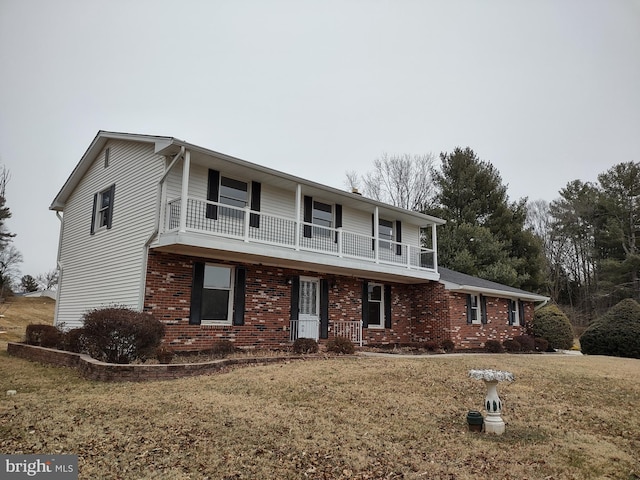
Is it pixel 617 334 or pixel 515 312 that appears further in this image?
pixel 515 312

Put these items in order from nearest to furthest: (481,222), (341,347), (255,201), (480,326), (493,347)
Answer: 1. (341,347)
2. (255,201)
3. (493,347)
4. (480,326)
5. (481,222)

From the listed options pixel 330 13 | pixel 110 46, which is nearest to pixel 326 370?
pixel 330 13

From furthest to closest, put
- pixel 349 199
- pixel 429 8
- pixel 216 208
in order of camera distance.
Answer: pixel 349 199 → pixel 429 8 → pixel 216 208

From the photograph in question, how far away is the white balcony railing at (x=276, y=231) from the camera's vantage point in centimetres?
1208

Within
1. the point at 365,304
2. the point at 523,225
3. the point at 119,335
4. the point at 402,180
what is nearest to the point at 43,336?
the point at 119,335

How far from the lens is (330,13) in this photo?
50.5 ft

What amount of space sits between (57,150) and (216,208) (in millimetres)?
14951

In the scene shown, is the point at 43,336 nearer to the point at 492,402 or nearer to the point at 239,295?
the point at 239,295

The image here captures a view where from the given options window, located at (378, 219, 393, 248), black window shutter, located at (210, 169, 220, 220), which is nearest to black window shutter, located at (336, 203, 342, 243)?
window, located at (378, 219, 393, 248)

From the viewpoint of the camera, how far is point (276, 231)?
14.1 meters

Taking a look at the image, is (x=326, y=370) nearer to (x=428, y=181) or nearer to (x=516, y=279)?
(x=516, y=279)

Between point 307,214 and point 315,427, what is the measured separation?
1028 cm

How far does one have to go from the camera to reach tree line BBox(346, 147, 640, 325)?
1271 inches

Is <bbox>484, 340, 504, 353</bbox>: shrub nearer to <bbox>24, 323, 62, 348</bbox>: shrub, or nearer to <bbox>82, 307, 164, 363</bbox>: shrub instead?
<bbox>82, 307, 164, 363</bbox>: shrub
